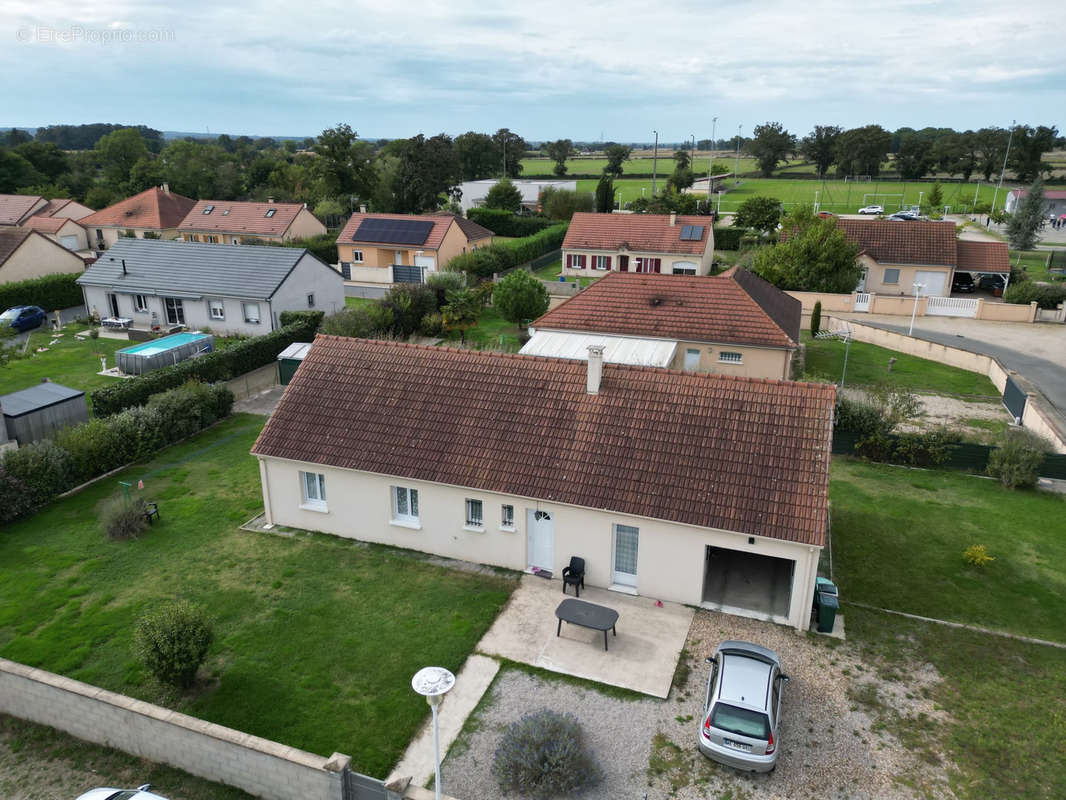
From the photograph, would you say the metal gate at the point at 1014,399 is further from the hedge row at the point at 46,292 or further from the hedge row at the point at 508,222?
the hedge row at the point at 508,222

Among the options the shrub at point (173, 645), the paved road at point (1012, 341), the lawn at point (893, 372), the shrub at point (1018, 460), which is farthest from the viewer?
the lawn at point (893, 372)

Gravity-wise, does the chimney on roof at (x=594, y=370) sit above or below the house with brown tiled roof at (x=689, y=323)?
above

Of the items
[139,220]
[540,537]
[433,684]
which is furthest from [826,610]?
[139,220]

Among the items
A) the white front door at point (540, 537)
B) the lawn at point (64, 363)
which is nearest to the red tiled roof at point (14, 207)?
the lawn at point (64, 363)

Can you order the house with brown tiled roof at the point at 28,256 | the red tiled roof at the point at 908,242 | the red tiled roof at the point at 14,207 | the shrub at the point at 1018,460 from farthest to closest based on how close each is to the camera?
the red tiled roof at the point at 14,207
the red tiled roof at the point at 908,242
the house with brown tiled roof at the point at 28,256
the shrub at the point at 1018,460

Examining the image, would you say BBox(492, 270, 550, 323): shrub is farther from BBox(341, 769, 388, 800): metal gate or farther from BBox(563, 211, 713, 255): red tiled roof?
BBox(341, 769, 388, 800): metal gate

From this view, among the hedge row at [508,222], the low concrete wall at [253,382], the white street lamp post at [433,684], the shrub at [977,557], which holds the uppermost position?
the hedge row at [508,222]

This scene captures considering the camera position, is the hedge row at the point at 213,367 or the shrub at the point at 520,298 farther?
the shrub at the point at 520,298
